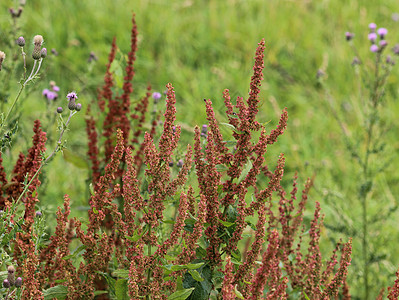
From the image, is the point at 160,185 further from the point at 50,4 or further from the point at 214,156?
Result: the point at 50,4

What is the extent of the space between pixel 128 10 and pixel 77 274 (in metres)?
5.00

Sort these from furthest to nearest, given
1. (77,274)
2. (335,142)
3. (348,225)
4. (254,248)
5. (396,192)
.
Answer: (335,142) < (396,192) < (348,225) < (77,274) < (254,248)

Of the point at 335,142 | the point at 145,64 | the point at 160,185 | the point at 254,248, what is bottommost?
the point at 254,248

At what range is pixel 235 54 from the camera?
6152 mm

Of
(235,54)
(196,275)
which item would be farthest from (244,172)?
(235,54)

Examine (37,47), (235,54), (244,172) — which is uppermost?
(235,54)

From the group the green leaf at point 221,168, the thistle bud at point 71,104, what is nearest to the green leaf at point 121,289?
A: the green leaf at point 221,168

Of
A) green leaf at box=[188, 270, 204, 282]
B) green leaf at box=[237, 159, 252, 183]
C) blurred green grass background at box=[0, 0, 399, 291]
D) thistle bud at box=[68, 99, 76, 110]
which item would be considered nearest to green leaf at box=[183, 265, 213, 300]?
green leaf at box=[188, 270, 204, 282]

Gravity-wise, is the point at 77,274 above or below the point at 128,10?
below

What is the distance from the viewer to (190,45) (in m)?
6.27

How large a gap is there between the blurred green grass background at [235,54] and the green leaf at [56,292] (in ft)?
10.3

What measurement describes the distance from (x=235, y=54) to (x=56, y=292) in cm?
467

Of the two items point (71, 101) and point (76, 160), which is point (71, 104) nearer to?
point (71, 101)

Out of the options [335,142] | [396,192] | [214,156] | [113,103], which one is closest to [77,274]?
[214,156]
